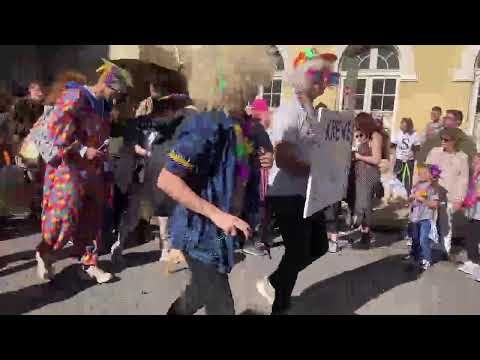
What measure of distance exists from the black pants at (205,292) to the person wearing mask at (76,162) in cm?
131

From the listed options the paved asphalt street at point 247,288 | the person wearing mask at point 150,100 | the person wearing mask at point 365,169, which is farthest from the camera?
the person wearing mask at point 365,169

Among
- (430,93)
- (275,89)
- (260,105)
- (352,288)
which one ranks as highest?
(430,93)

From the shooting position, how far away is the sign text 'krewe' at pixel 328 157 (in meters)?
2.44

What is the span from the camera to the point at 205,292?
6.35ft

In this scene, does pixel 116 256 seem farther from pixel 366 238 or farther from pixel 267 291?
pixel 366 238

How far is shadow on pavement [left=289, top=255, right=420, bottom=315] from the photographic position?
3105mm

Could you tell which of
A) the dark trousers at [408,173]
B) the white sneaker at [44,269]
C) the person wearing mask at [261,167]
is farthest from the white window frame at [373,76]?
the white sneaker at [44,269]

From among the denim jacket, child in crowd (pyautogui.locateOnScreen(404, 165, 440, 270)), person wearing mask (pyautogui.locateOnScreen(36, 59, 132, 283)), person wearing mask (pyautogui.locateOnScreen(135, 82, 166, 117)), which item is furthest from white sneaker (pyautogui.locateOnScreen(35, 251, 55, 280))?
child in crowd (pyautogui.locateOnScreen(404, 165, 440, 270))

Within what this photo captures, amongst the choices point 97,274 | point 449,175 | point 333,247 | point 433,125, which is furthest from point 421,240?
point 97,274

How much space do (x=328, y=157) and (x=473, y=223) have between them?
2.10 meters

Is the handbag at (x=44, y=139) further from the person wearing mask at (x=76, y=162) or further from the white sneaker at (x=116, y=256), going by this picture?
the white sneaker at (x=116, y=256)

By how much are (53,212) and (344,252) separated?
2.67 meters

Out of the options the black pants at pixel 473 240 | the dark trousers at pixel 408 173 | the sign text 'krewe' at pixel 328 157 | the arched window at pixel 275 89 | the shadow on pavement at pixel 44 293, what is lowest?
the shadow on pavement at pixel 44 293

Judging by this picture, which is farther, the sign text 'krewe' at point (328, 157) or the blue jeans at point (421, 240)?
the blue jeans at point (421, 240)
